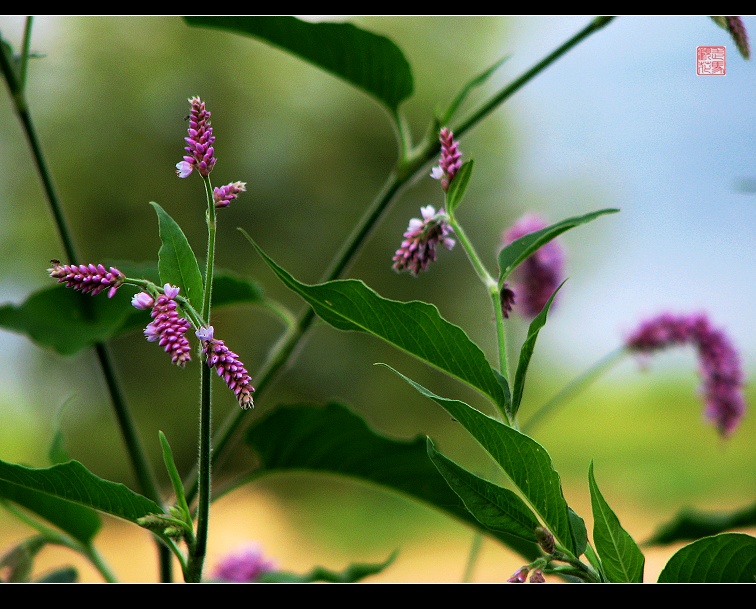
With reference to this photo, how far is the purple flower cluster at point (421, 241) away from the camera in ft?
0.71

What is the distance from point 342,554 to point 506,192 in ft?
8.16

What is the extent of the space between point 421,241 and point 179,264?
0.23 feet

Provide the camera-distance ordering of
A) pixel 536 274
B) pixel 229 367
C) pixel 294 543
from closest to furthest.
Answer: pixel 229 367 < pixel 536 274 < pixel 294 543

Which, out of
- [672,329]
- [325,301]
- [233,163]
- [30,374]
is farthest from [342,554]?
[325,301]

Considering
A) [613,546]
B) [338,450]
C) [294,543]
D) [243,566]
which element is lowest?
[294,543]

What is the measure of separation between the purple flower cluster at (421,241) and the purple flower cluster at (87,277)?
0.08 meters

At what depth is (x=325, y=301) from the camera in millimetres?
197

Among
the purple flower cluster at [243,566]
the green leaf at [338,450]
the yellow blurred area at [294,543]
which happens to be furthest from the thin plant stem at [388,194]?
the yellow blurred area at [294,543]

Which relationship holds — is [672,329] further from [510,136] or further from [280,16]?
[510,136]

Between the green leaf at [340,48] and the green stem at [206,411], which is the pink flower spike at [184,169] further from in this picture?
the green leaf at [340,48]

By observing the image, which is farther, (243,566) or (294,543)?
(294,543)

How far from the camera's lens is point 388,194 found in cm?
37

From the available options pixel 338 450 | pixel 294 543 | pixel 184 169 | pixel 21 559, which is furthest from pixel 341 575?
pixel 294 543

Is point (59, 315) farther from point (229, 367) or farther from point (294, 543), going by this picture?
point (294, 543)
